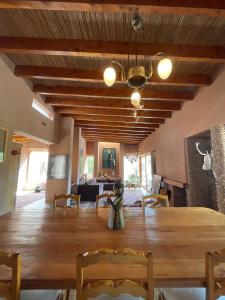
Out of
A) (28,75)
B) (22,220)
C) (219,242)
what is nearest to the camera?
(219,242)

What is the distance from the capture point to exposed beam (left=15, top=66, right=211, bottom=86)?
10.5ft

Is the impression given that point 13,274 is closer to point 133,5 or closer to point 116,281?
point 116,281

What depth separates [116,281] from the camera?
0.90 metres

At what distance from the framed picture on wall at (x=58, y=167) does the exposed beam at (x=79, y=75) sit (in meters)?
3.08

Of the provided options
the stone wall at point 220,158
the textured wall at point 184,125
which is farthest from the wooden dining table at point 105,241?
the textured wall at point 184,125

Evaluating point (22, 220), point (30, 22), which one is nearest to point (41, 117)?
point (30, 22)

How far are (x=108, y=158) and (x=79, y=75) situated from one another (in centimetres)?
813

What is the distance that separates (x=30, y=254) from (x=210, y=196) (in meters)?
4.19

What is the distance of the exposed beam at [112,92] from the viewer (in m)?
3.93

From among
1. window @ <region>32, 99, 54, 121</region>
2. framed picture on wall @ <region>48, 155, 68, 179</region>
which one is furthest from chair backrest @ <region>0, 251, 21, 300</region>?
framed picture on wall @ <region>48, 155, 68, 179</region>

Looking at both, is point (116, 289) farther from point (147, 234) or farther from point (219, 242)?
point (219, 242)

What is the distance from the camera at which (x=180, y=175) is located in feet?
15.3

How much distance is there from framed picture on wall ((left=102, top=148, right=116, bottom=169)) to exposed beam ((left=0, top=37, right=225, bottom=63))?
347 inches

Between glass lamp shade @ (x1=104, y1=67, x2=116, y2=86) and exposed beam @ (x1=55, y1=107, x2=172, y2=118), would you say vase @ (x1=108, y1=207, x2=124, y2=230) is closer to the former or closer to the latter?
glass lamp shade @ (x1=104, y1=67, x2=116, y2=86)
